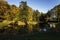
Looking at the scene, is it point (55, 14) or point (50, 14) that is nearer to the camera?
point (55, 14)

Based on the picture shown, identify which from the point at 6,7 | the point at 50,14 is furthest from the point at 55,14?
the point at 6,7

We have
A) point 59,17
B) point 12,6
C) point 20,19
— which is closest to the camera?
point 20,19

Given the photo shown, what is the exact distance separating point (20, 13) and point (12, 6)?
683cm

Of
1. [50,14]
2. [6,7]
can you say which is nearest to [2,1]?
[6,7]

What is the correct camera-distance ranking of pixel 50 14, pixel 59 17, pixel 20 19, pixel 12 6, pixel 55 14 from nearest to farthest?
pixel 20 19 → pixel 12 6 → pixel 59 17 → pixel 55 14 → pixel 50 14

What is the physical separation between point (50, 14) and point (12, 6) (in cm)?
3051

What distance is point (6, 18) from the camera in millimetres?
66000

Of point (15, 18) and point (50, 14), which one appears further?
point (50, 14)

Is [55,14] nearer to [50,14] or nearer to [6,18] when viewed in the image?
[50,14]

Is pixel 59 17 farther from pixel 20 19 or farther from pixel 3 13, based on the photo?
pixel 3 13

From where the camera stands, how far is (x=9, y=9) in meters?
69.4

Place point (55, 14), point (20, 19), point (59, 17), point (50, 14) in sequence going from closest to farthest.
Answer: point (20, 19) → point (59, 17) → point (55, 14) → point (50, 14)

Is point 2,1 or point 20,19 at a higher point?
point 2,1

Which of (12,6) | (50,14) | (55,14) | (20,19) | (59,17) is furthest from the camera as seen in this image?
(50,14)
